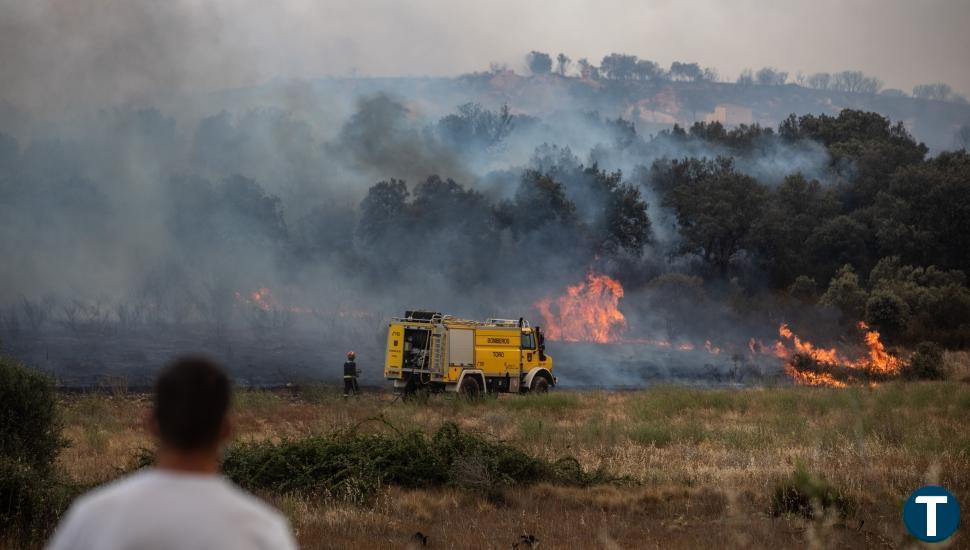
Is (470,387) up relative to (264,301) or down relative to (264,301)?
down

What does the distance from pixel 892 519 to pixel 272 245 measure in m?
55.5

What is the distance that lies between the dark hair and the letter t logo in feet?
34.5

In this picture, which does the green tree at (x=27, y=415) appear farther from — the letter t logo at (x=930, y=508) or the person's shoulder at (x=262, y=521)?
the person's shoulder at (x=262, y=521)

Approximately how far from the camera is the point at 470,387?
31812mm

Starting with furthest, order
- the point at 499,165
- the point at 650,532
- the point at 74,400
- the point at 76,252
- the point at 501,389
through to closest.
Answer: the point at 499,165 → the point at 76,252 → the point at 501,389 → the point at 74,400 → the point at 650,532

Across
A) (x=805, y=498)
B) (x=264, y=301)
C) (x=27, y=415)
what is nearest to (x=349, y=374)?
(x=27, y=415)

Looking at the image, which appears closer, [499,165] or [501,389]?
[501,389]

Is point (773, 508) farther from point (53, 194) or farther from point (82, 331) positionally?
point (53, 194)

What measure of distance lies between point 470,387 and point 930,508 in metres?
20.2

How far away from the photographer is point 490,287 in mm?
62719

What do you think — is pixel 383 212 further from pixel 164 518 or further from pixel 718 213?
pixel 164 518

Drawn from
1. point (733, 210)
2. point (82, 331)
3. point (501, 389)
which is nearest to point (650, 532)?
point (501, 389)

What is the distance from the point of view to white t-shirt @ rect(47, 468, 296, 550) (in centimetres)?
267

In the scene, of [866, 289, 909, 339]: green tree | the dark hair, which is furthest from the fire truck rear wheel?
the dark hair
